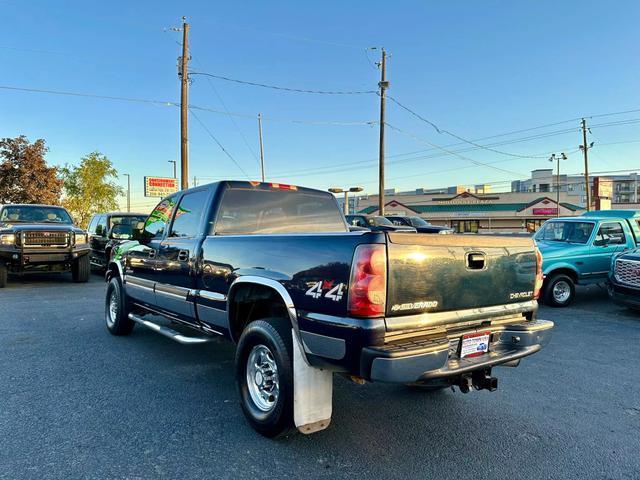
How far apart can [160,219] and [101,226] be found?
10.0 meters

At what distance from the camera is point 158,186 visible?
23359 millimetres

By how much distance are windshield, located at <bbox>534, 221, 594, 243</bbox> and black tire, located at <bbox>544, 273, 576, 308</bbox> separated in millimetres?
1127

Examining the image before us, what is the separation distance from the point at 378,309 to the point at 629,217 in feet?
32.8

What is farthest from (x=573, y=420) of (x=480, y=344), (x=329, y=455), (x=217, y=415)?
(x=217, y=415)

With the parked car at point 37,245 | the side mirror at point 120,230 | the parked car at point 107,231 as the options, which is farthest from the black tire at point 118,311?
the side mirror at point 120,230

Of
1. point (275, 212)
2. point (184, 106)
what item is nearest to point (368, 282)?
point (275, 212)

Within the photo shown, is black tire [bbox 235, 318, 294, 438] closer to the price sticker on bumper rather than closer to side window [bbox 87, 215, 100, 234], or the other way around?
the price sticker on bumper

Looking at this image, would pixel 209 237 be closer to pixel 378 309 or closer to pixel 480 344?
pixel 378 309

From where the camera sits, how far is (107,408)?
377cm

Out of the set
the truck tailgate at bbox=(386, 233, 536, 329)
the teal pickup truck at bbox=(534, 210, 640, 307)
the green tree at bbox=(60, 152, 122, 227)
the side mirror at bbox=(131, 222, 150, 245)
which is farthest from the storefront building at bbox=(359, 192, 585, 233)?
the truck tailgate at bbox=(386, 233, 536, 329)

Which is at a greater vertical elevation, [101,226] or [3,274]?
[101,226]

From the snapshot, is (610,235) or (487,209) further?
(487,209)

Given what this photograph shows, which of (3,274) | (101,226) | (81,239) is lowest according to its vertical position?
(3,274)

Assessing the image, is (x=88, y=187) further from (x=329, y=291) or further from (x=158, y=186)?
(x=329, y=291)
